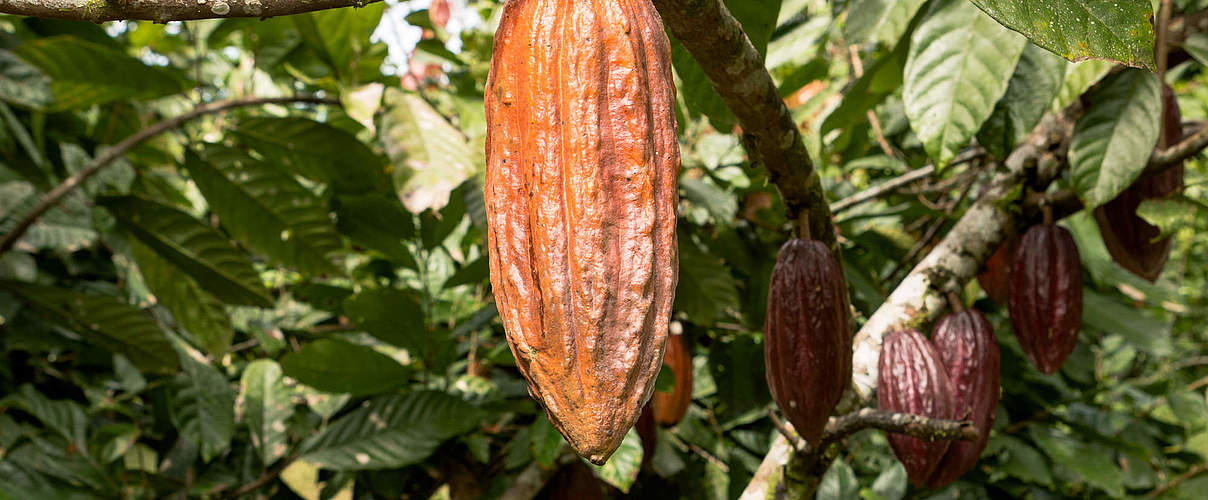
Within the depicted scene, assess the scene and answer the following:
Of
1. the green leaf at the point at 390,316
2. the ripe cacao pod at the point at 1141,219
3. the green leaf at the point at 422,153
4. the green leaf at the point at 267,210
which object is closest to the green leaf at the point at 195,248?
the green leaf at the point at 267,210

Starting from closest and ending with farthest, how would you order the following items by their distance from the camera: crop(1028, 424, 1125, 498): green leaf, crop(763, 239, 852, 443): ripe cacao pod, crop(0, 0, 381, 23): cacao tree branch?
crop(0, 0, 381, 23): cacao tree branch
crop(763, 239, 852, 443): ripe cacao pod
crop(1028, 424, 1125, 498): green leaf

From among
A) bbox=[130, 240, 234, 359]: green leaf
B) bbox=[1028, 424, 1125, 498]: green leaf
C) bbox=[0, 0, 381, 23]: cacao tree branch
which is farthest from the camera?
bbox=[1028, 424, 1125, 498]: green leaf

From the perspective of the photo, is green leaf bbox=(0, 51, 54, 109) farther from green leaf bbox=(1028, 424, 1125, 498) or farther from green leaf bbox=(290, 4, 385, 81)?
green leaf bbox=(1028, 424, 1125, 498)

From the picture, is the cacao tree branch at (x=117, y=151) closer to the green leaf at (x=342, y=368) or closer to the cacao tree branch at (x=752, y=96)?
the green leaf at (x=342, y=368)

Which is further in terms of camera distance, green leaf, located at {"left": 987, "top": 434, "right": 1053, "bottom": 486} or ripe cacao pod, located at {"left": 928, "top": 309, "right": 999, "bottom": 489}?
green leaf, located at {"left": 987, "top": 434, "right": 1053, "bottom": 486}

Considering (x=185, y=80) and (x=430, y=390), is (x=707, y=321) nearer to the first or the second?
(x=430, y=390)

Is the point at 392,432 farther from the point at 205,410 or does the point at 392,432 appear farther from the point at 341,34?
the point at 341,34

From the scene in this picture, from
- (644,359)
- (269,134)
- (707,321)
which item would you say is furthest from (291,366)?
(644,359)

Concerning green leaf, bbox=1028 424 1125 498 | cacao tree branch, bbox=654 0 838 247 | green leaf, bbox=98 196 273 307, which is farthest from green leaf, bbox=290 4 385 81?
green leaf, bbox=1028 424 1125 498
